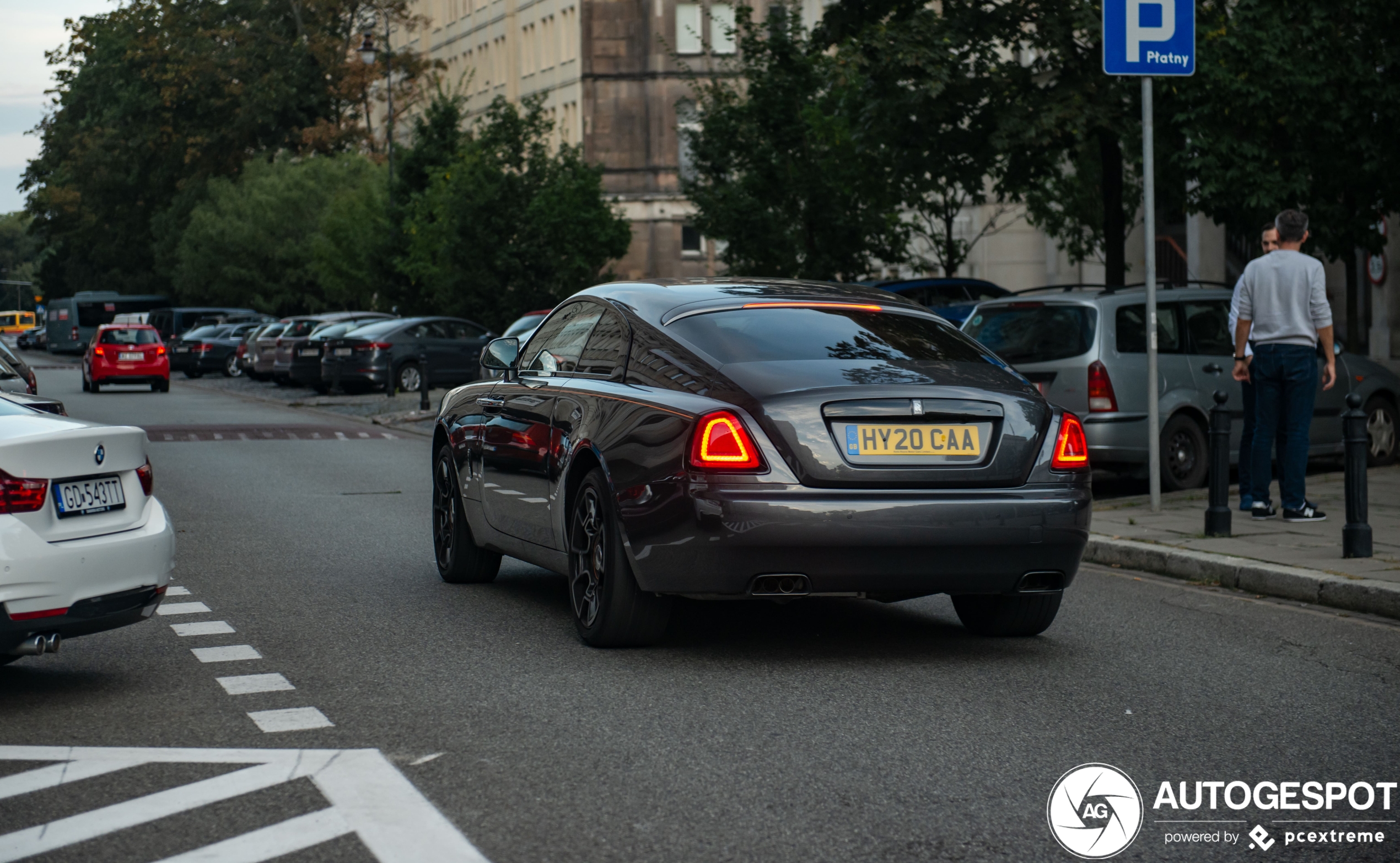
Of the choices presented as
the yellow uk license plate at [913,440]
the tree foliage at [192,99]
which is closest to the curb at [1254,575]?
the yellow uk license plate at [913,440]

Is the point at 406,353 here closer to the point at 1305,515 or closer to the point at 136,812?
the point at 1305,515

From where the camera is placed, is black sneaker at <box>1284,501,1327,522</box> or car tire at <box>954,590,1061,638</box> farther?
black sneaker at <box>1284,501,1327,522</box>

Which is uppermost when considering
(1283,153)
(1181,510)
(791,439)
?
(1283,153)

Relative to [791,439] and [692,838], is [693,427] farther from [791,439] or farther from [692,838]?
[692,838]

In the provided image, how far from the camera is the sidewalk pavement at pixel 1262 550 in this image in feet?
30.6

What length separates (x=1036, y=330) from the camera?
14547mm

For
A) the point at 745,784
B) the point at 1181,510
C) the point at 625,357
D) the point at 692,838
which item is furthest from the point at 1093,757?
the point at 1181,510

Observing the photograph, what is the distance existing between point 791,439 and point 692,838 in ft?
8.39

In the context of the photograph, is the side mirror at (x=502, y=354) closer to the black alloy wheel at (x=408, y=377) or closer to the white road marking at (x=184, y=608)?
the white road marking at (x=184, y=608)

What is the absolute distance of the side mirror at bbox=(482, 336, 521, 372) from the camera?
31.5 feet

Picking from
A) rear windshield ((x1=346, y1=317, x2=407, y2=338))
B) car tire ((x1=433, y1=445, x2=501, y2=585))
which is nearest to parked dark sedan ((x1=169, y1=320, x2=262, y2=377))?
rear windshield ((x1=346, y1=317, x2=407, y2=338))

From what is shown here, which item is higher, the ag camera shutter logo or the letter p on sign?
the letter p on sign

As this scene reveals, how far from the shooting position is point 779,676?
731 cm

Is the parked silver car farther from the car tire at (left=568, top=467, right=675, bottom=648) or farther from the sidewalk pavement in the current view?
the car tire at (left=568, top=467, right=675, bottom=648)
